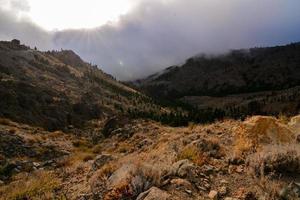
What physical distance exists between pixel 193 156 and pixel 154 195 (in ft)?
10.7

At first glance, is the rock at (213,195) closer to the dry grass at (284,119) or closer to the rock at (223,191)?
the rock at (223,191)

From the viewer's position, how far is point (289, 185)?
8.43m

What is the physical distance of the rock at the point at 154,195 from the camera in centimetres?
816

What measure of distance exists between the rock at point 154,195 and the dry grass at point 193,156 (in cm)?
236

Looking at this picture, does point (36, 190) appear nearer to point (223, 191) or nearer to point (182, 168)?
point (182, 168)

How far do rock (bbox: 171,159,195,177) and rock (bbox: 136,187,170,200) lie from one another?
1.07m

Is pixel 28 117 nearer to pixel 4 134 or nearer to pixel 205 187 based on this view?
pixel 4 134

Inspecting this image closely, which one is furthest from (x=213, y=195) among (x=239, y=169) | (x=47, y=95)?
(x=47, y=95)

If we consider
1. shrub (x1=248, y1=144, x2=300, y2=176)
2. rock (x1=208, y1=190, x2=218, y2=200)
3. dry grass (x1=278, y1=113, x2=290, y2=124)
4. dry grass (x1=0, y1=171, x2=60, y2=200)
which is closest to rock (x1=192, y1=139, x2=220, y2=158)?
shrub (x1=248, y1=144, x2=300, y2=176)

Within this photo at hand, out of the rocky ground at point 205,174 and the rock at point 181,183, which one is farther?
the rock at point 181,183

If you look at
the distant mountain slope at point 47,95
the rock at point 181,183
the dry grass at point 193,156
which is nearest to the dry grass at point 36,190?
the rock at point 181,183

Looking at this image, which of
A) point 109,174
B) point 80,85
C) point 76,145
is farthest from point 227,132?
point 80,85

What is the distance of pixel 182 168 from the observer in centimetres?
961

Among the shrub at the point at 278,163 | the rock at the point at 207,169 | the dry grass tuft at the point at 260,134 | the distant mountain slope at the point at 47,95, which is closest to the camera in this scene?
the shrub at the point at 278,163
